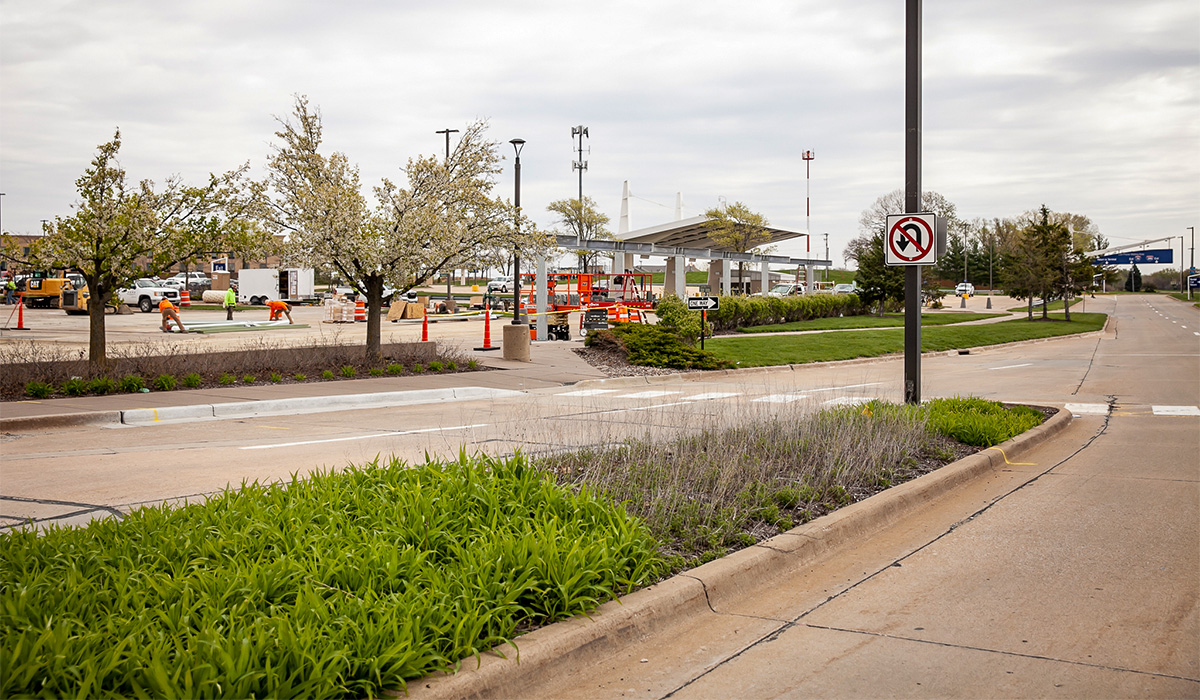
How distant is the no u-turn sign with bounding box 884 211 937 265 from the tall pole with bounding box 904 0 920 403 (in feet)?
0.60

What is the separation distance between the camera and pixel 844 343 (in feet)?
103

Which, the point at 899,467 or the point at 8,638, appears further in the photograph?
the point at 899,467

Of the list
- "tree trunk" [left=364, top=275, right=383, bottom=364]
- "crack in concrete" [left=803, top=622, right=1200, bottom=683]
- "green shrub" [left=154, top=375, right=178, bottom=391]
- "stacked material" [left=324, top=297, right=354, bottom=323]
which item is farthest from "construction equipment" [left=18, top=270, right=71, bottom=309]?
"crack in concrete" [left=803, top=622, right=1200, bottom=683]

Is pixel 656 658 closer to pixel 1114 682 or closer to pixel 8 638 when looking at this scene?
pixel 1114 682

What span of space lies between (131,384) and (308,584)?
1287 cm

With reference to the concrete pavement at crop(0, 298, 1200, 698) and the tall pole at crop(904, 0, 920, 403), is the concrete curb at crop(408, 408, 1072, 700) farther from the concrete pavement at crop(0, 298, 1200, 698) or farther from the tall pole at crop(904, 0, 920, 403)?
the tall pole at crop(904, 0, 920, 403)

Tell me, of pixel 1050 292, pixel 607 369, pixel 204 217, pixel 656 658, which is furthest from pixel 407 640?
pixel 1050 292

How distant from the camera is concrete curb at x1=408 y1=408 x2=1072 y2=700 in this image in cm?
391

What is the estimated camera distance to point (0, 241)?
15.0m

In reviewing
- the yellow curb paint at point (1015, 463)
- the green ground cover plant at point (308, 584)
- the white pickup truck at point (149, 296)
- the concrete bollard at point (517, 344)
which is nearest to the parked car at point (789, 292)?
the concrete bollard at point (517, 344)

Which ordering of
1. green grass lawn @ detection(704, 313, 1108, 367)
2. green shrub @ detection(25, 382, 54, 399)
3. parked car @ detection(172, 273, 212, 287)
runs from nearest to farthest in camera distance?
1. green shrub @ detection(25, 382, 54, 399)
2. green grass lawn @ detection(704, 313, 1108, 367)
3. parked car @ detection(172, 273, 212, 287)

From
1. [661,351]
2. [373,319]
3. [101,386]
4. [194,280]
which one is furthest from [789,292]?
[101,386]

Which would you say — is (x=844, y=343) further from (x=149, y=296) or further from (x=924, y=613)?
(x=149, y=296)

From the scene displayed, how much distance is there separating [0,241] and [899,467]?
1412cm
